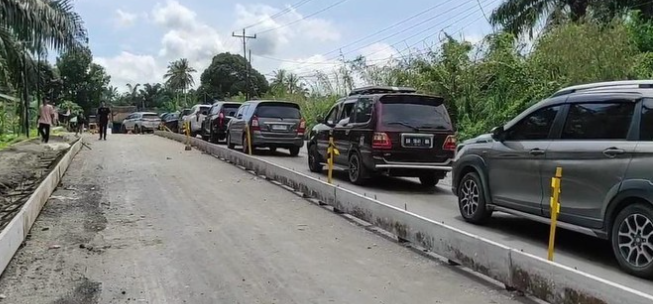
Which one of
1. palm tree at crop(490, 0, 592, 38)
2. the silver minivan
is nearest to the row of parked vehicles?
the silver minivan

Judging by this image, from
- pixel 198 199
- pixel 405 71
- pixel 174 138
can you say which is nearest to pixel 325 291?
pixel 198 199

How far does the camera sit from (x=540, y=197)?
7.10m

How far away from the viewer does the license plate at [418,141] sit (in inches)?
443

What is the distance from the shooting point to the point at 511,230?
8133 mm

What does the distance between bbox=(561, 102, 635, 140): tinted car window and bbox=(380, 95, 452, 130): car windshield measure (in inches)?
178

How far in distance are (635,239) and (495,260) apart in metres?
1.32

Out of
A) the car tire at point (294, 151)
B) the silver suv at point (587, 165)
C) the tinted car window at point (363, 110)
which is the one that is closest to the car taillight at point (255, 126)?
the car tire at point (294, 151)

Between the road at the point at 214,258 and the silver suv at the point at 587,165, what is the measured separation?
4.48ft

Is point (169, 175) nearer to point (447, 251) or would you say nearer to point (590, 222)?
→ point (447, 251)

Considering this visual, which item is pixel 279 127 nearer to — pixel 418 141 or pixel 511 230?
pixel 418 141

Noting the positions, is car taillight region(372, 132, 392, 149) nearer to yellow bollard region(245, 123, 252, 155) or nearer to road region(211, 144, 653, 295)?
road region(211, 144, 653, 295)

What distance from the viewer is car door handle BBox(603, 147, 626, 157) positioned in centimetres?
601

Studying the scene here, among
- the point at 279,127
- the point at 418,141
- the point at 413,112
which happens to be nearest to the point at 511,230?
the point at 418,141

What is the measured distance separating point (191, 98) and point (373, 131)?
94.2 m
